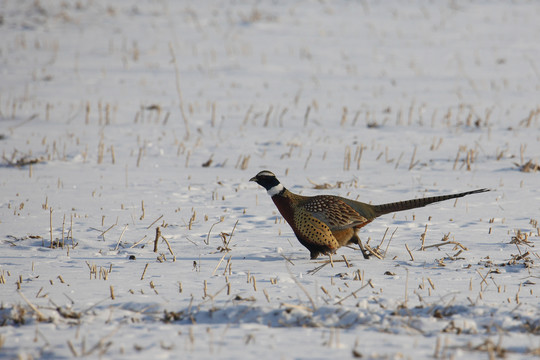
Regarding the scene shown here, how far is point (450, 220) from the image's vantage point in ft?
22.1

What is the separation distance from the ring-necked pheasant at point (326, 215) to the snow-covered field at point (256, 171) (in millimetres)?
193

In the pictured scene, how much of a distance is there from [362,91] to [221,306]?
1153 cm

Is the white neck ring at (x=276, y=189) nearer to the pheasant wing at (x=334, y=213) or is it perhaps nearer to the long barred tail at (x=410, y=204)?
the pheasant wing at (x=334, y=213)

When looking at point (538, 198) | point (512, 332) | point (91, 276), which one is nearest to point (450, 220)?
point (538, 198)

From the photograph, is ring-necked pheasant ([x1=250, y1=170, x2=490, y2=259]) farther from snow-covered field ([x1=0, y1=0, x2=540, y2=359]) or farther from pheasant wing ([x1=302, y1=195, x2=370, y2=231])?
snow-covered field ([x1=0, y1=0, x2=540, y2=359])

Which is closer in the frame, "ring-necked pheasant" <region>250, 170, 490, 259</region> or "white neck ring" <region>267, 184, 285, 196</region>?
"ring-necked pheasant" <region>250, 170, 490, 259</region>

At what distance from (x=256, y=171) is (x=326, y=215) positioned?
4.15 metres

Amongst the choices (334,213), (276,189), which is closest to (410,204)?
(334,213)

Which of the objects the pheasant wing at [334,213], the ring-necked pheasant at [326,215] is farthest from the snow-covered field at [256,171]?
the pheasant wing at [334,213]

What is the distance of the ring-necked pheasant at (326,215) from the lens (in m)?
5.36

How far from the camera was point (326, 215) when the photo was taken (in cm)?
538

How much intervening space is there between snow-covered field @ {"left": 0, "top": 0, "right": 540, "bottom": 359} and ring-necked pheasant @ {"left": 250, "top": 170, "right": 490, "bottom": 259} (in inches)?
7.6

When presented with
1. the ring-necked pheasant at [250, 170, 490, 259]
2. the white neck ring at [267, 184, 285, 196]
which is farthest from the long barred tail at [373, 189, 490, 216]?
the white neck ring at [267, 184, 285, 196]

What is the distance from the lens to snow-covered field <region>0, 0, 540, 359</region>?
3740mm
